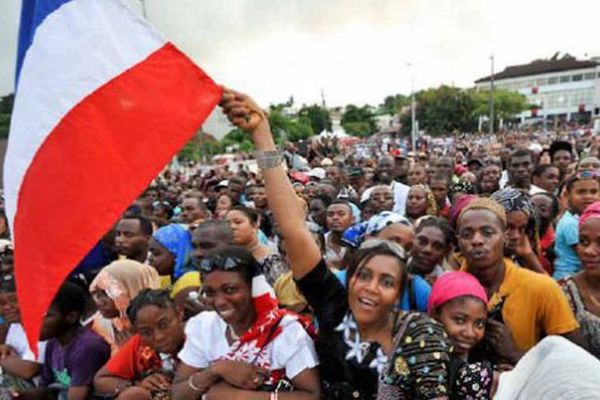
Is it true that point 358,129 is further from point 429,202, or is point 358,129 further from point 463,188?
point 429,202

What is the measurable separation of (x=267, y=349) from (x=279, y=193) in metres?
0.68

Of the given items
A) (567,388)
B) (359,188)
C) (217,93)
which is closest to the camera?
(567,388)

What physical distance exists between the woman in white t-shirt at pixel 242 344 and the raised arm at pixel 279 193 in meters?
0.25

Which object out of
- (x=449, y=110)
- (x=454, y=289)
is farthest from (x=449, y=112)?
(x=454, y=289)

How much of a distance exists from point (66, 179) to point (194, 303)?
135cm

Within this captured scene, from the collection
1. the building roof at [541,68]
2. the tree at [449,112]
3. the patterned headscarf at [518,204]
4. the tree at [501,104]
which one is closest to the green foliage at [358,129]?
the tree at [449,112]

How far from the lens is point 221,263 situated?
225 cm

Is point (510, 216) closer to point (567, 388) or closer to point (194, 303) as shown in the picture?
point (194, 303)

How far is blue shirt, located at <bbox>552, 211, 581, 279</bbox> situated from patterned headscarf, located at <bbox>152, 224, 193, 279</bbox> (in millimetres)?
2784

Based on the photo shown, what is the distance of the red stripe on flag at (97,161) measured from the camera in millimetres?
1945

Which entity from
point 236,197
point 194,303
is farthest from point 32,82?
point 236,197

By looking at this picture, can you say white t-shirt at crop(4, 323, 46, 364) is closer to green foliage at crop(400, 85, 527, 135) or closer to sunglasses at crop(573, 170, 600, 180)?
sunglasses at crop(573, 170, 600, 180)

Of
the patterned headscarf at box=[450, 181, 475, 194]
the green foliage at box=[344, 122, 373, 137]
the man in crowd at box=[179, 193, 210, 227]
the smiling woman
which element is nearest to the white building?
the green foliage at box=[344, 122, 373, 137]

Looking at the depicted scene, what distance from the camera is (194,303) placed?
10.2 feet
